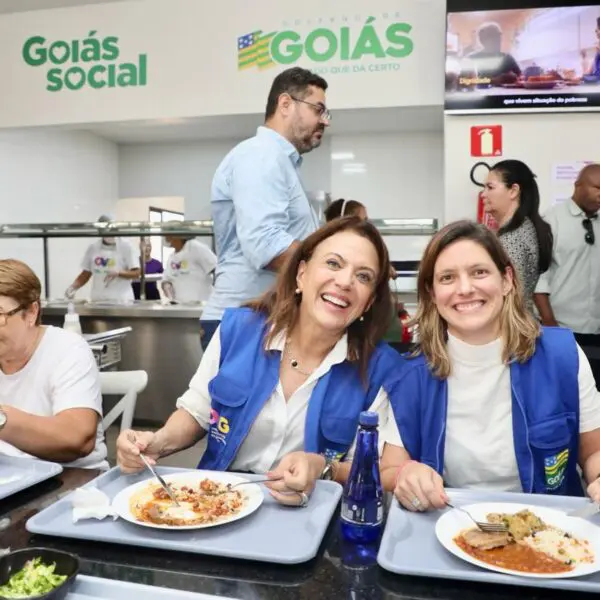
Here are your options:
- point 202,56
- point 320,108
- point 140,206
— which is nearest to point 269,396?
point 320,108

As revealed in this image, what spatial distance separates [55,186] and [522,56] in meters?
4.97

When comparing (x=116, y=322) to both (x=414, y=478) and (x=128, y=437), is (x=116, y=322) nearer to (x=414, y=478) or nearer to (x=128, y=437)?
(x=128, y=437)

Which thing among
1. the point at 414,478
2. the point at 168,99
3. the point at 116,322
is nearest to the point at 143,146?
the point at 168,99

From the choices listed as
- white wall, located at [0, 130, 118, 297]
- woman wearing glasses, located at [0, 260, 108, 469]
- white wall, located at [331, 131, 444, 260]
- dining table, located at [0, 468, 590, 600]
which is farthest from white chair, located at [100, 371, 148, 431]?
white wall, located at [331, 131, 444, 260]

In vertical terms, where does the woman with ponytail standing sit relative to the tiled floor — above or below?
above

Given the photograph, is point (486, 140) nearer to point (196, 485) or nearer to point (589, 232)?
point (589, 232)

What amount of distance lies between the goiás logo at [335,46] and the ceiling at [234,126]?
37 cm

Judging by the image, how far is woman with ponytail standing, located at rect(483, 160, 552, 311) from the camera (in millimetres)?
2688

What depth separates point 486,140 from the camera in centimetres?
396

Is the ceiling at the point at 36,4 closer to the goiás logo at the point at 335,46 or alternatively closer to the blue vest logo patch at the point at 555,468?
the goiás logo at the point at 335,46

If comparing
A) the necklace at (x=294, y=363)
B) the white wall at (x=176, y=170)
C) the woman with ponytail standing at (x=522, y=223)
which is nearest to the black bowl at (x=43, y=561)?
the necklace at (x=294, y=363)

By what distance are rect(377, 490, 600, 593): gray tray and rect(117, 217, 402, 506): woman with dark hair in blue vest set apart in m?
0.25

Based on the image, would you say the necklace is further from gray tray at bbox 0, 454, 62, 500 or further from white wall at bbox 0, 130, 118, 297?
white wall at bbox 0, 130, 118, 297

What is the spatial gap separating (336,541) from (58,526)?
46 cm
